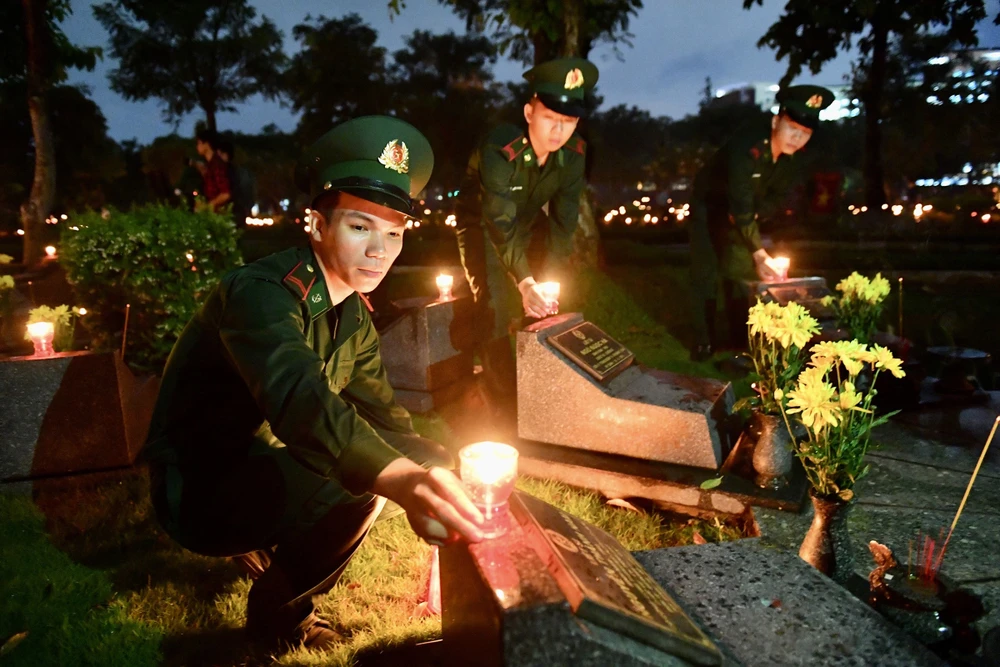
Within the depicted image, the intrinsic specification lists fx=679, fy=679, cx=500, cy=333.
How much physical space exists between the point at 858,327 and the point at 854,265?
27.6 ft

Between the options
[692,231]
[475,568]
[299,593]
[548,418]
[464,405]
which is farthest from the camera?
[692,231]

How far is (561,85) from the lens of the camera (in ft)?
14.6

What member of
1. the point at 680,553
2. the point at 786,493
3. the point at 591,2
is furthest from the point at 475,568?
the point at 591,2

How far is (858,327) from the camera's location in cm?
488

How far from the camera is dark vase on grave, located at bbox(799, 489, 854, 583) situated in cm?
278

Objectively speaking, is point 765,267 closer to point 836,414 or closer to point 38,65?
point 836,414

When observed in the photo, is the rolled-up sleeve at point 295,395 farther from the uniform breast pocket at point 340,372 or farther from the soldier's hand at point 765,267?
the soldier's hand at point 765,267

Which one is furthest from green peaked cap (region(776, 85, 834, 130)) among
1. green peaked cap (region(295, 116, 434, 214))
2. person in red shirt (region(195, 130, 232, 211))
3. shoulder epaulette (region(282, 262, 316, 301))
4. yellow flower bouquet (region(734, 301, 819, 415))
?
person in red shirt (region(195, 130, 232, 211))

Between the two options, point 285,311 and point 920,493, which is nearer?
point 285,311

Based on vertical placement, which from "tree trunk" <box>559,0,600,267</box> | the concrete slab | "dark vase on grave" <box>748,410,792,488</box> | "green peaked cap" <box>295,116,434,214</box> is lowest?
the concrete slab

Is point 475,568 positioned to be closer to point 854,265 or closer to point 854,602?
point 854,602

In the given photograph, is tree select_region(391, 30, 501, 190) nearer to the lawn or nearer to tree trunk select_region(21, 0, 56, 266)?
tree trunk select_region(21, 0, 56, 266)

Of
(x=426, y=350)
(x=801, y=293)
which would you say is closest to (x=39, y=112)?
(x=426, y=350)

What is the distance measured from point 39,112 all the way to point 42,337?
8324 millimetres
